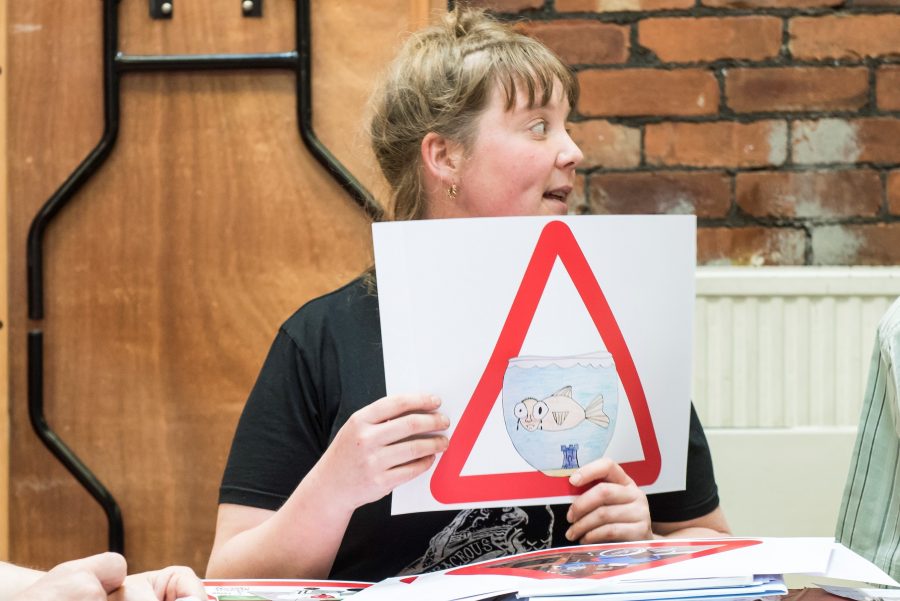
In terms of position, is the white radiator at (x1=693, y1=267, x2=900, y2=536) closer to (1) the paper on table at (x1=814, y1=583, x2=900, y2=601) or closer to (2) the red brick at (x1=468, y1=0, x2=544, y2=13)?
(2) the red brick at (x1=468, y1=0, x2=544, y2=13)

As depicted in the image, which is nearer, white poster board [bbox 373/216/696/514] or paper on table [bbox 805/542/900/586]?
paper on table [bbox 805/542/900/586]

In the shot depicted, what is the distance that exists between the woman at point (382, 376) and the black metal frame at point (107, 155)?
756 mm

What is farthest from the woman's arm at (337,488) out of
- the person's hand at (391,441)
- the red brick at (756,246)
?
the red brick at (756,246)

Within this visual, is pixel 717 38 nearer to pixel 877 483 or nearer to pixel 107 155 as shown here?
pixel 877 483

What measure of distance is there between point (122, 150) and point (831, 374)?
1.35m

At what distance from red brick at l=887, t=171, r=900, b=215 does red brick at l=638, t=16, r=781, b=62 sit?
0.95 ft

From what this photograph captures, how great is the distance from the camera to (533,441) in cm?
87

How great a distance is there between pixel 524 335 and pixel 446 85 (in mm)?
433

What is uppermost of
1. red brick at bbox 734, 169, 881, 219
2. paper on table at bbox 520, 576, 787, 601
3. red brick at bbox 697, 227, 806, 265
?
red brick at bbox 734, 169, 881, 219

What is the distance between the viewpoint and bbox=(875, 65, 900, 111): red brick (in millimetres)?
1819

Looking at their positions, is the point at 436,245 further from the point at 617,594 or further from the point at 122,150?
the point at 122,150

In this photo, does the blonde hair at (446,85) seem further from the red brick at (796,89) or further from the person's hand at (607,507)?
the red brick at (796,89)

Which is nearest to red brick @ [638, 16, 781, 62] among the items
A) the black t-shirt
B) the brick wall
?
the brick wall

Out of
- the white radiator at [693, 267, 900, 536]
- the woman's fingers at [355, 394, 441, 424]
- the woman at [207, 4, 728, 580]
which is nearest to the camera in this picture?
the woman's fingers at [355, 394, 441, 424]
